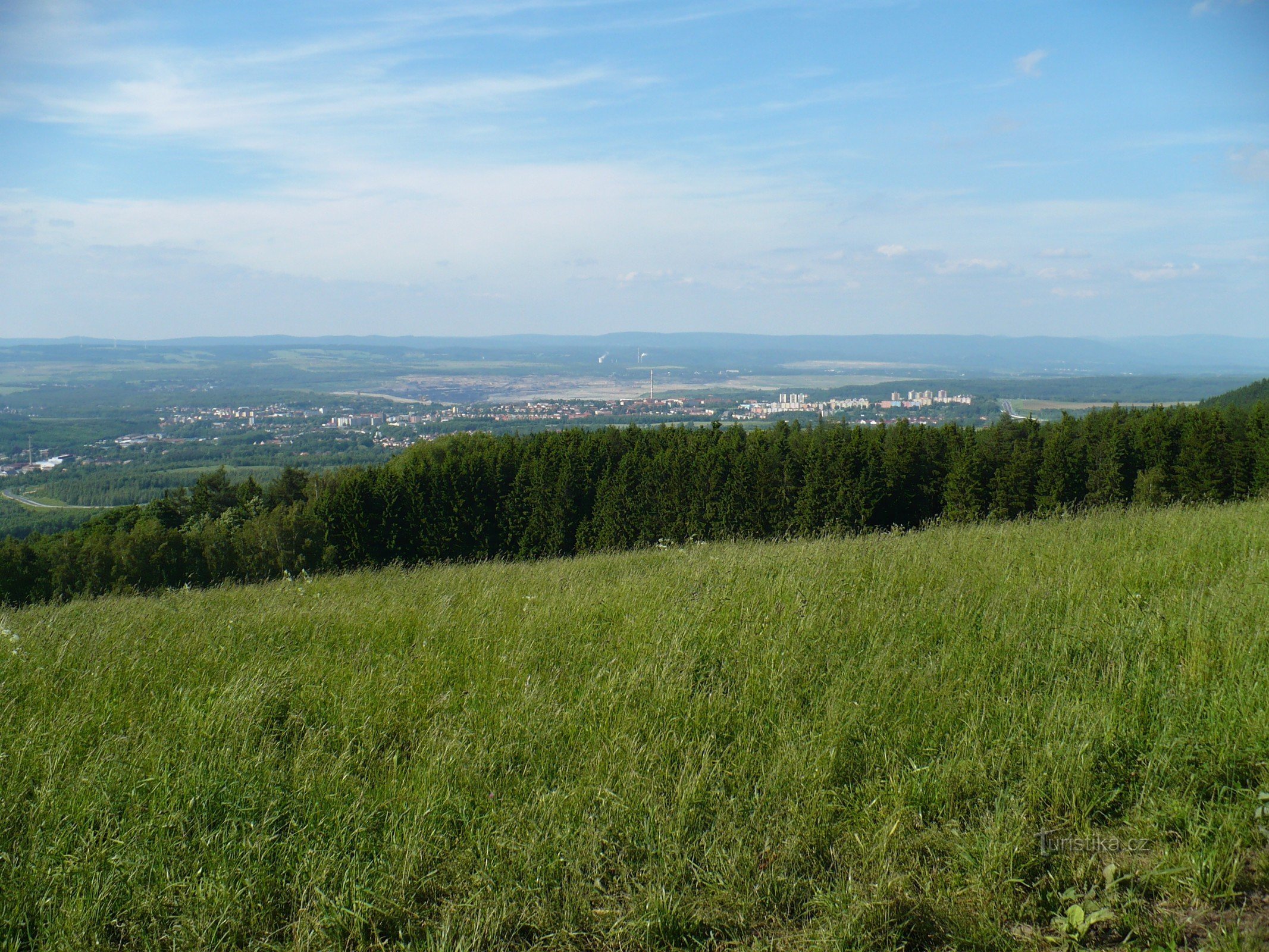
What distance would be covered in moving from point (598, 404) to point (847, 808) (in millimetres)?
82217

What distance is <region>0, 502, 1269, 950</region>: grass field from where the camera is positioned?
226 cm

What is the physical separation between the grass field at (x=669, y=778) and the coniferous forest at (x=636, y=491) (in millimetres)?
21942

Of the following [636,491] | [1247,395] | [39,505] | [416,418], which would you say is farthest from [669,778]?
[416,418]

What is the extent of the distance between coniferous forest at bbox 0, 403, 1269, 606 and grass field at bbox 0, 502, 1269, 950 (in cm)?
2194

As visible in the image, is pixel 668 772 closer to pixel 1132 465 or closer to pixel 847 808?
pixel 847 808

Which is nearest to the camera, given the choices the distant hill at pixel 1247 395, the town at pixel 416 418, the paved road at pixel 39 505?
the distant hill at pixel 1247 395

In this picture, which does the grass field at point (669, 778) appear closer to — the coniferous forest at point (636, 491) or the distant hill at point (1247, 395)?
the coniferous forest at point (636, 491)

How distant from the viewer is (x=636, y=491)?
113 ft

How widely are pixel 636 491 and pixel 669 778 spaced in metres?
31.4

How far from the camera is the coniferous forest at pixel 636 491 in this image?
1017 inches

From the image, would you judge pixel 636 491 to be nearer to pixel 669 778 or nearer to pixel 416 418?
pixel 669 778

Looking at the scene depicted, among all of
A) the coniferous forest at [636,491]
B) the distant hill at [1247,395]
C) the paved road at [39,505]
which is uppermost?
the distant hill at [1247,395]

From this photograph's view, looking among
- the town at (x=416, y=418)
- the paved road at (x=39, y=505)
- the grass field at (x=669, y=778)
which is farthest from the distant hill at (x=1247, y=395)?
the paved road at (x=39, y=505)

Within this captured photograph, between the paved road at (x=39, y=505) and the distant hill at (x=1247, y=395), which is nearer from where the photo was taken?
the distant hill at (x=1247, y=395)
